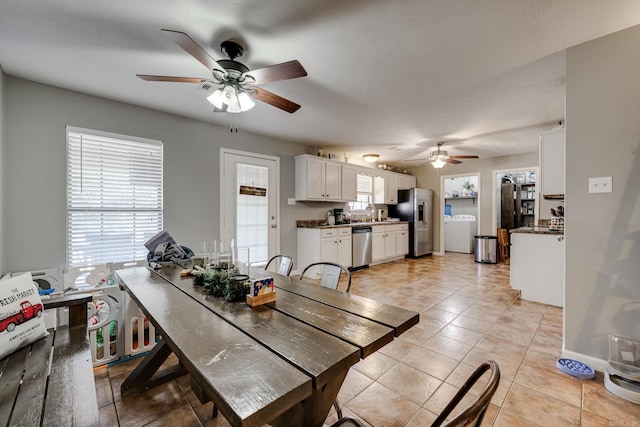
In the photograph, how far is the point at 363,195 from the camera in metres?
6.23

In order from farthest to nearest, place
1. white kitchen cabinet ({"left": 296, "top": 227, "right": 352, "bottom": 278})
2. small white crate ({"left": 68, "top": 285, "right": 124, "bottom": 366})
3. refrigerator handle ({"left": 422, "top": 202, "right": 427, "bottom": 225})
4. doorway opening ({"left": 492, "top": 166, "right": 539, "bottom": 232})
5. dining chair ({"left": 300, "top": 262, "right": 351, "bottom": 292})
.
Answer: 1. refrigerator handle ({"left": 422, "top": 202, "right": 427, "bottom": 225})
2. doorway opening ({"left": 492, "top": 166, "right": 539, "bottom": 232})
3. white kitchen cabinet ({"left": 296, "top": 227, "right": 352, "bottom": 278})
4. small white crate ({"left": 68, "top": 285, "right": 124, "bottom": 366})
5. dining chair ({"left": 300, "top": 262, "right": 351, "bottom": 292})

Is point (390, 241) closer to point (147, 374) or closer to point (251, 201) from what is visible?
point (251, 201)

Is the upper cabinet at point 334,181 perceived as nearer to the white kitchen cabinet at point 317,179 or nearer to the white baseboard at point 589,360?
the white kitchen cabinet at point 317,179

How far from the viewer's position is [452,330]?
261 cm

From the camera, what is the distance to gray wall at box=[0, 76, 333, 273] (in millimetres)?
2459

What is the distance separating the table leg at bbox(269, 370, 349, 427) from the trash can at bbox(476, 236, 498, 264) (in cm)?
606

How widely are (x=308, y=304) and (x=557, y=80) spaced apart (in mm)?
3165

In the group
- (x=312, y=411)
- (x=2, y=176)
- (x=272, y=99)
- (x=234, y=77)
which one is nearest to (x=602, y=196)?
(x=312, y=411)

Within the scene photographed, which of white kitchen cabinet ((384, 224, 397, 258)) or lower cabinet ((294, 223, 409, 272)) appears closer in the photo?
lower cabinet ((294, 223, 409, 272))

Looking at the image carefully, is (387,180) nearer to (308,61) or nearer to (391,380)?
(308,61)

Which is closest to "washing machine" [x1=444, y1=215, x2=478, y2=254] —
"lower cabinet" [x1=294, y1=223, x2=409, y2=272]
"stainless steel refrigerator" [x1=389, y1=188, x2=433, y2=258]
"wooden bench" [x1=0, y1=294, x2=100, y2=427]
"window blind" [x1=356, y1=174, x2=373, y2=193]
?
"stainless steel refrigerator" [x1=389, y1=188, x2=433, y2=258]

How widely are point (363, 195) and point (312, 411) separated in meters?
5.54

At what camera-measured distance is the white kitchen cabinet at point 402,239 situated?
6285 mm

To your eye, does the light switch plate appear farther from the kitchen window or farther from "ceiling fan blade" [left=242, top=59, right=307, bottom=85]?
the kitchen window
